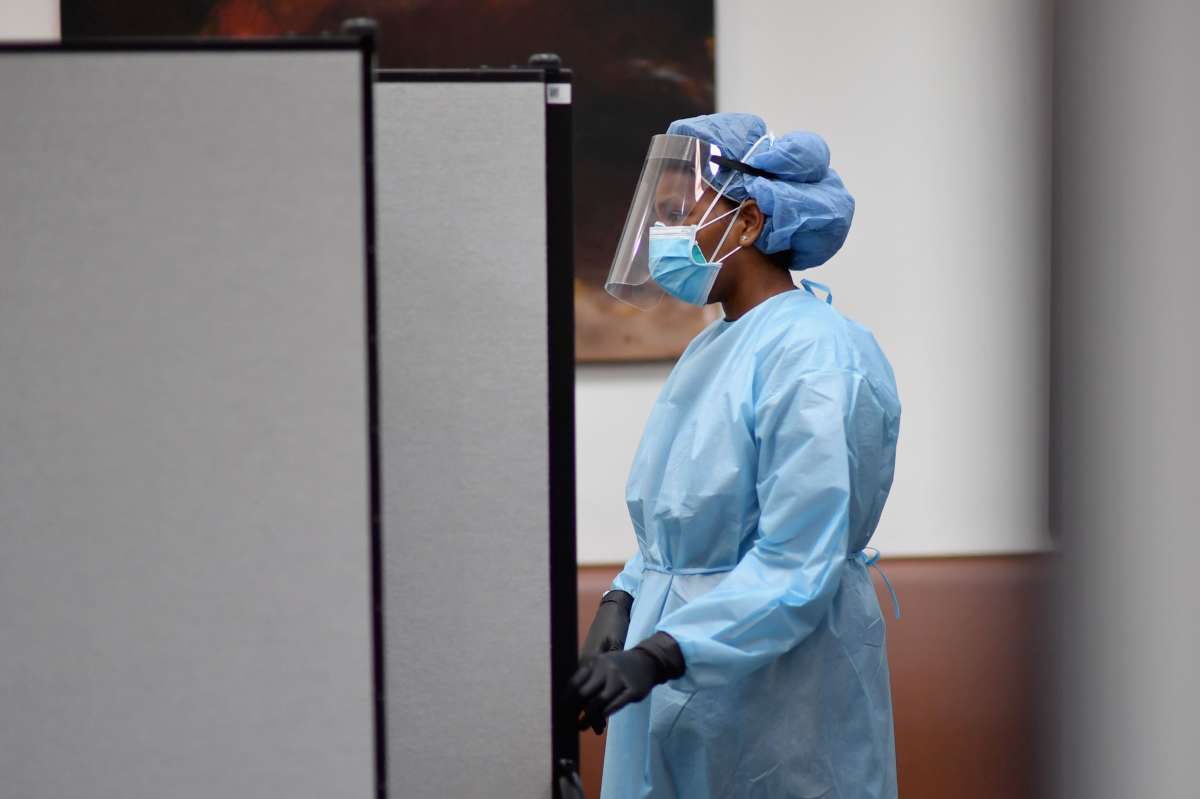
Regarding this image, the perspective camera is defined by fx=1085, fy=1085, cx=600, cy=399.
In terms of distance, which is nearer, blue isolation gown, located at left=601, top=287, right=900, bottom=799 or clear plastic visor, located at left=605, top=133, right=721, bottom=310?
blue isolation gown, located at left=601, top=287, right=900, bottom=799

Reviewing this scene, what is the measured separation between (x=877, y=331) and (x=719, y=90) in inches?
23.6

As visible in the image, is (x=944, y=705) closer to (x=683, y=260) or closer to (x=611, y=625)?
(x=611, y=625)

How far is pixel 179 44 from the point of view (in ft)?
2.54

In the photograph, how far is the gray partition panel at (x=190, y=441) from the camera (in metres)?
0.79

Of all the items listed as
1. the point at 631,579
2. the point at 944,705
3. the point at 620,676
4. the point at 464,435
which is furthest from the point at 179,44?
the point at 944,705

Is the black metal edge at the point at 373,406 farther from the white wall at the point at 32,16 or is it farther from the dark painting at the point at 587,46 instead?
the white wall at the point at 32,16

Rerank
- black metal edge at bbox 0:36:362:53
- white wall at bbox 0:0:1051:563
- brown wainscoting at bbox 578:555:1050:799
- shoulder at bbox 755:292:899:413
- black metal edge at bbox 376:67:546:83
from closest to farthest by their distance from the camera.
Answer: black metal edge at bbox 0:36:362:53, black metal edge at bbox 376:67:546:83, shoulder at bbox 755:292:899:413, brown wainscoting at bbox 578:555:1050:799, white wall at bbox 0:0:1051:563

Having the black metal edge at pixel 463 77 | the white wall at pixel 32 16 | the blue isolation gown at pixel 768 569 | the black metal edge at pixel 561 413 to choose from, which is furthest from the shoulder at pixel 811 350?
the white wall at pixel 32 16

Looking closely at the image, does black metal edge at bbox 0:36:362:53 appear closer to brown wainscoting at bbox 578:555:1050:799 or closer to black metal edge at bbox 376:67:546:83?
black metal edge at bbox 376:67:546:83

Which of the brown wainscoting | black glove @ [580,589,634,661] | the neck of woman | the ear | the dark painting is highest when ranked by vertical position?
the dark painting

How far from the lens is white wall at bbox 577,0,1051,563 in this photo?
7.32 ft

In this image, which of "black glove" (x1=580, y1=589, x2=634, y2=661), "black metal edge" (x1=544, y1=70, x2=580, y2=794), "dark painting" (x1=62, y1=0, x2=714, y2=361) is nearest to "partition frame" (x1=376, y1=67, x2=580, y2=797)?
"black metal edge" (x1=544, y1=70, x2=580, y2=794)

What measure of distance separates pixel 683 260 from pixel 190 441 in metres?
0.72

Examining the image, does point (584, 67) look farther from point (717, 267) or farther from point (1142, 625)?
point (1142, 625)
